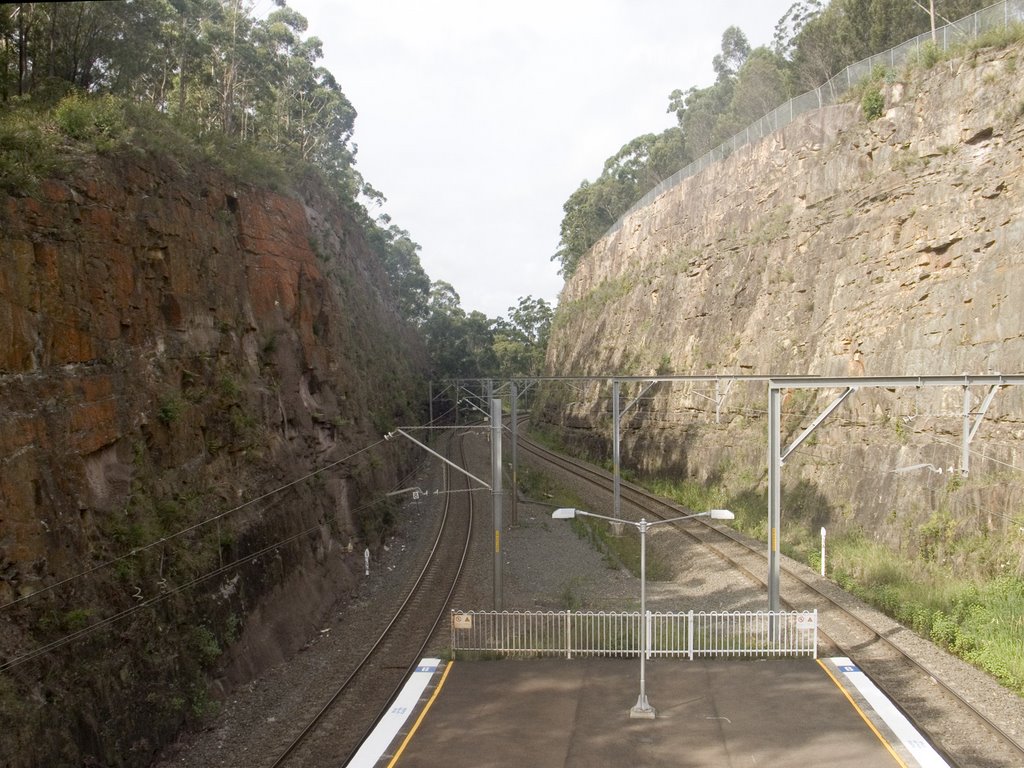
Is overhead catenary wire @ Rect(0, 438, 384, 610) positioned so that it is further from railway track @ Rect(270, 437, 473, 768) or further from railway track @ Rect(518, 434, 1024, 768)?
railway track @ Rect(518, 434, 1024, 768)

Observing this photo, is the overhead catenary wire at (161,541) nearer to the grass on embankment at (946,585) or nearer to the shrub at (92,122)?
the shrub at (92,122)

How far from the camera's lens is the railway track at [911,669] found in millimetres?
12359

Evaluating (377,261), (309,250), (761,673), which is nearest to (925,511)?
(761,673)

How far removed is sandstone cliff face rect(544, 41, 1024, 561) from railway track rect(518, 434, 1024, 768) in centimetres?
422

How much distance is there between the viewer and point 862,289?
29359mm

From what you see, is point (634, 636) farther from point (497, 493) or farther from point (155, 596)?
point (155, 596)

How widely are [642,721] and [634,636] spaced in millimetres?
3835

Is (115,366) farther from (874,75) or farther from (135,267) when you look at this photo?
(874,75)

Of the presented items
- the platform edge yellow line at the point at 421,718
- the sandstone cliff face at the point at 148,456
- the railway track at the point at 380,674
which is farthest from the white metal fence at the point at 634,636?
the sandstone cliff face at the point at 148,456

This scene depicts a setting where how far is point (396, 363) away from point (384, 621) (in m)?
35.1

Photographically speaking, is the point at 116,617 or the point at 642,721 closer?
the point at 116,617

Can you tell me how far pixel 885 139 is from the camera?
102ft

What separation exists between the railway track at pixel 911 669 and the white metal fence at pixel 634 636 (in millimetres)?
1062

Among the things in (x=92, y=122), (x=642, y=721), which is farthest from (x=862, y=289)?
(x=92, y=122)
